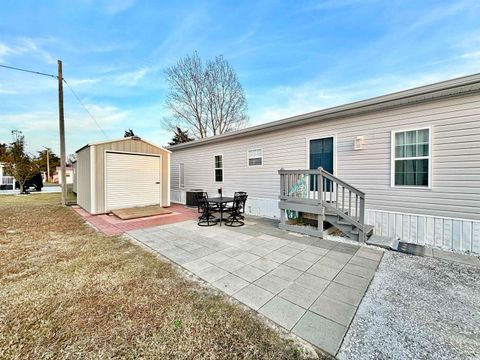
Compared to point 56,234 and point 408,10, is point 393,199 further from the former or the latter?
point 56,234

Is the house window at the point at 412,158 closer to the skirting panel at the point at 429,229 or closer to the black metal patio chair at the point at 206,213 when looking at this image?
the skirting panel at the point at 429,229

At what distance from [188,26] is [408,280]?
11.5 metres

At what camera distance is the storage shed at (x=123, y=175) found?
7551 millimetres

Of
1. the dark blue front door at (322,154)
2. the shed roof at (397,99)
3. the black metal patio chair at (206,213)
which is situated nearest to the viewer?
the shed roof at (397,99)

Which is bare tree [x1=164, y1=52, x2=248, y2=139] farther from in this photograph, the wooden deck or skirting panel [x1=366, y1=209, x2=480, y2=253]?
skirting panel [x1=366, y1=209, x2=480, y2=253]

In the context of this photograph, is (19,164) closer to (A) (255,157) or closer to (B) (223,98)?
(B) (223,98)

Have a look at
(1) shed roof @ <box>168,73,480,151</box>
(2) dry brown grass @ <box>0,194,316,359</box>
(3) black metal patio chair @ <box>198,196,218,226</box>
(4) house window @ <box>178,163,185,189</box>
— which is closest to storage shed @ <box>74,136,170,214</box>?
(4) house window @ <box>178,163,185,189</box>

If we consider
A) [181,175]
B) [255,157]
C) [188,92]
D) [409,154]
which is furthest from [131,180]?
[188,92]

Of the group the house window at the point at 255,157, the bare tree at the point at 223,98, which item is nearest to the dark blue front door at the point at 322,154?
the house window at the point at 255,157

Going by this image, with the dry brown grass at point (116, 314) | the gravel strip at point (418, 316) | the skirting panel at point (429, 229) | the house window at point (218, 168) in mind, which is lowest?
the gravel strip at point (418, 316)

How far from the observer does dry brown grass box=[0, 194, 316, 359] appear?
176 cm

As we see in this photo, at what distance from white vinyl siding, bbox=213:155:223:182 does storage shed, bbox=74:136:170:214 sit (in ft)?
7.39

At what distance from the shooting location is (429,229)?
14.4ft

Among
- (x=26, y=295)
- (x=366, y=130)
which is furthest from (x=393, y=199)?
(x=26, y=295)
